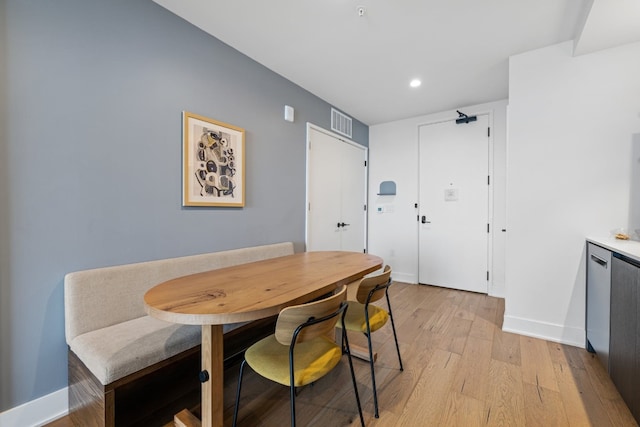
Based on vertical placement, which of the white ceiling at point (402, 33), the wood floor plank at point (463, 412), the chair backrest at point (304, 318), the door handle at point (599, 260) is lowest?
the wood floor plank at point (463, 412)

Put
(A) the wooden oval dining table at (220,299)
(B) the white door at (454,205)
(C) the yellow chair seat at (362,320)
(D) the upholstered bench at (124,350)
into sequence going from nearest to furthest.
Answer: (A) the wooden oval dining table at (220,299), (D) the upholstered bench at (124,350), (C) the yellow chair seat at (362,320), (B) the white door at (454,205)

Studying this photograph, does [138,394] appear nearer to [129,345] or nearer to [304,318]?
[129,345]

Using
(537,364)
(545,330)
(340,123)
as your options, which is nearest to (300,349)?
(537,364)

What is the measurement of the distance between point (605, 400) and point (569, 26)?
8.61 feet

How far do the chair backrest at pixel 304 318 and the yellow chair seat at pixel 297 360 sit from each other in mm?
160

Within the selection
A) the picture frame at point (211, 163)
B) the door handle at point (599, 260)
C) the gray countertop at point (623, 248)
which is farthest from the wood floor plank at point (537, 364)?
the picture frame at point (211, 163)

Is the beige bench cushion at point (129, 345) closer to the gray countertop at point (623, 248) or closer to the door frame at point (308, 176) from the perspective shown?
the door frame at point (308, 176)

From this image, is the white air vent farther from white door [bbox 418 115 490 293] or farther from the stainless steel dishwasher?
the stainless steel dishwasher

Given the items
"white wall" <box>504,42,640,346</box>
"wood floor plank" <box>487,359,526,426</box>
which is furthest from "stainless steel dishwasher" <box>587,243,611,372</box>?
"wood floor plank" <box>487,359,526,426</box>

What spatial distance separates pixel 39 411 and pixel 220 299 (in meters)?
1.31

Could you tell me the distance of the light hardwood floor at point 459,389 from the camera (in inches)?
58.8

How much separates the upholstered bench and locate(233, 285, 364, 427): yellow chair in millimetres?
493

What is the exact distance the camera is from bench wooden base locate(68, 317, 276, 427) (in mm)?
1247

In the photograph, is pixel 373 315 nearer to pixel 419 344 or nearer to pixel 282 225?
pixel 419 344
